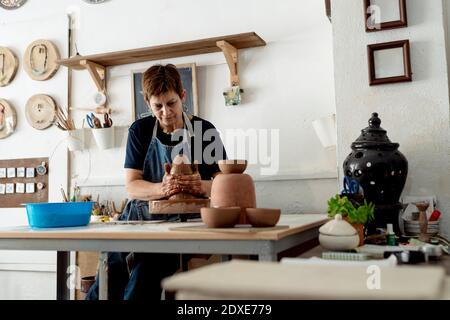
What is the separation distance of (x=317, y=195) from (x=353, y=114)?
0.70 m

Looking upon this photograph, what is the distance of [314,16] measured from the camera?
2822 millimetres

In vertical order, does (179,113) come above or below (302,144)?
above

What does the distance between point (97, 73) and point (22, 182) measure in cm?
109

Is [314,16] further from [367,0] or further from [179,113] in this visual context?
[179,113]

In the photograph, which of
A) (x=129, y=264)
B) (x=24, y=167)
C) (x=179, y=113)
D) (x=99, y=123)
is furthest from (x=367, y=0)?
(x=24, y=167)

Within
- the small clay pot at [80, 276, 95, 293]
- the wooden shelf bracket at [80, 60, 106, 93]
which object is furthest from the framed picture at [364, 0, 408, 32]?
the small clay pot at [80, 276, 95, 293]

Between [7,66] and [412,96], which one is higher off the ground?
[7,66]

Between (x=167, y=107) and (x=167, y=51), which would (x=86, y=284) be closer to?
(x=167, y=107)

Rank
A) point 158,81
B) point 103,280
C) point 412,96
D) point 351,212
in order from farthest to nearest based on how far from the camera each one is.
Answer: point 158,81, point 412,96, point 103,280, point 351,212

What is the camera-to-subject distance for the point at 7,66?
363 centimetres

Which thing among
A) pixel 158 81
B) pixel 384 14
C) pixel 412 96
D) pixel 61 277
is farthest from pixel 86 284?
pixel 384 14

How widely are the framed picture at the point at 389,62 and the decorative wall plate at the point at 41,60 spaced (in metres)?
2.44

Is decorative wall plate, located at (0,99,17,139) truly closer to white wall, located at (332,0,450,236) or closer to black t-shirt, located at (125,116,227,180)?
black t-shirt, located at (125,116,227,180)

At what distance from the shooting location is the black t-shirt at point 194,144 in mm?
2418
